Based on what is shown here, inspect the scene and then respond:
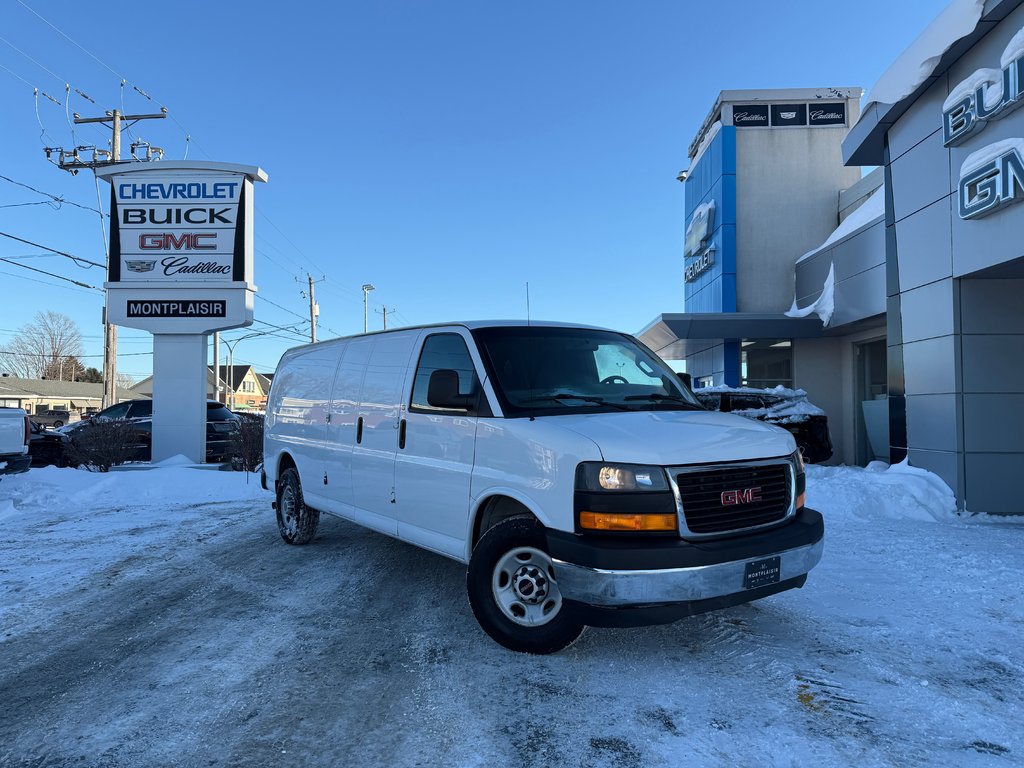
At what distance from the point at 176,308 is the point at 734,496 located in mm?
15329

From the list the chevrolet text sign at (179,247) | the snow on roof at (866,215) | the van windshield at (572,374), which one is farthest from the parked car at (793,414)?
the chevrolet text sign at (179,247)

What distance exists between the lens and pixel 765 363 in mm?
19109

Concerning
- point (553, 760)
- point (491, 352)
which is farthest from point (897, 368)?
point (553, 760)

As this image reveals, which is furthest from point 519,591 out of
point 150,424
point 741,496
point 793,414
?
point 150,424

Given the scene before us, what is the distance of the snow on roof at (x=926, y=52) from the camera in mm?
8320

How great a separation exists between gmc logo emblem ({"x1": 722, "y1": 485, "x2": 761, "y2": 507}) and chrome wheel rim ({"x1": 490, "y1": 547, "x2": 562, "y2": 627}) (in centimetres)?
107

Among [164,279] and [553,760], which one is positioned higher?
[164,279]

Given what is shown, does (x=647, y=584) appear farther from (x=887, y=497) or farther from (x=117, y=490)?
(x=117, y=490)

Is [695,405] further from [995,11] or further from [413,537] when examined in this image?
[995,11]

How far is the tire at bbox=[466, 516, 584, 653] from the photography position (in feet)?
12.1

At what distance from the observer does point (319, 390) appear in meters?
6.39

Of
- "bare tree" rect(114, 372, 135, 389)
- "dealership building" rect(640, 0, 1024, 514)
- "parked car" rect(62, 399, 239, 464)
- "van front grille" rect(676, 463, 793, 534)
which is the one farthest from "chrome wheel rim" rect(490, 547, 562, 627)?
"bare tree" rect(114, 372, 135, 389)

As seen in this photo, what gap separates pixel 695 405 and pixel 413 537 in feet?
7.63

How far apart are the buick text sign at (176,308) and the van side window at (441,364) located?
12442mm
